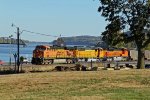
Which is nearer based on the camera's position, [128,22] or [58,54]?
[128,22]

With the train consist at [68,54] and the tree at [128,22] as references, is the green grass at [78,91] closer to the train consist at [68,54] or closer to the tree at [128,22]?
the tree at [128,22]

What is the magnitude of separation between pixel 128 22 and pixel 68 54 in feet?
132

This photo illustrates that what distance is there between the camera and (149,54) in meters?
130

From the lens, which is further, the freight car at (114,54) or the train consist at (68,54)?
the freight car at (114,54)

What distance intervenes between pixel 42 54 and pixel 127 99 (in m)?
65.0

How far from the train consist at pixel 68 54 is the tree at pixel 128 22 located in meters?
32.0

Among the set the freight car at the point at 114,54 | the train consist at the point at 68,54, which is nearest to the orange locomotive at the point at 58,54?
the train consist at the point at 68,54

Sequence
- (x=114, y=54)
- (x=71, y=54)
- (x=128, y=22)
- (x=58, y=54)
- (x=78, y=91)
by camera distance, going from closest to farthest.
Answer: (x=78, y=91) < (x=128, y=22) < (x=58, y=54) < (x=71, y=54) < (x=114, y=54)

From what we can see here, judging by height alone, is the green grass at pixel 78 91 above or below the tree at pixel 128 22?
below

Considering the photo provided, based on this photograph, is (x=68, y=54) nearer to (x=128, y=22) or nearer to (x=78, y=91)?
(x=128, y=22)

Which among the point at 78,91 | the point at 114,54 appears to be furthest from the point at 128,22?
the point at 114,54

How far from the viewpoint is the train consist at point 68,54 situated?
3307 inches

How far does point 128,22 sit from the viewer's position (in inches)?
2023

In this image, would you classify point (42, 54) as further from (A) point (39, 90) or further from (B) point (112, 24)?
(A) point (39, 90)
